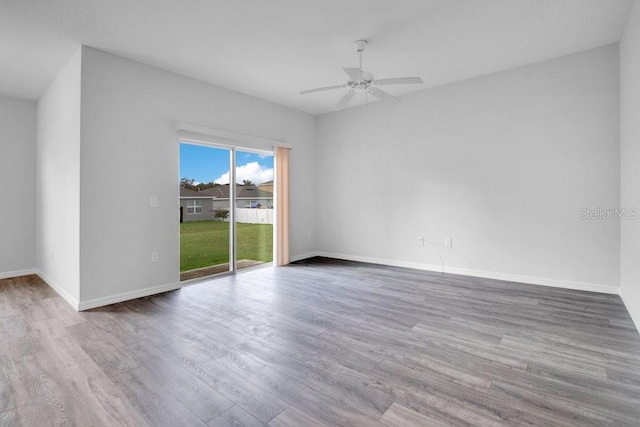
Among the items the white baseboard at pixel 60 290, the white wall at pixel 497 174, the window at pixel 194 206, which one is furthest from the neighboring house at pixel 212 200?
the white wall at pixel 497 174

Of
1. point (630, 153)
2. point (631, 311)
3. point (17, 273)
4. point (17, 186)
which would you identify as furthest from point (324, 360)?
point (17, 186)

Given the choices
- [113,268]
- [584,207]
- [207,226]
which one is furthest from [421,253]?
[113,268]

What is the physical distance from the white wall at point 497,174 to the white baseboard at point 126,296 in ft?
10.5

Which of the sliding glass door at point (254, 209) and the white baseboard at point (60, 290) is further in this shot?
the sliding glass door at point (254, 209)

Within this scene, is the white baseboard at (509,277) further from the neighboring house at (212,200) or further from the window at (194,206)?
the window at (194,206)

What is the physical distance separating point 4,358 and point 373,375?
2.73m

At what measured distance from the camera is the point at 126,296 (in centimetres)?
368

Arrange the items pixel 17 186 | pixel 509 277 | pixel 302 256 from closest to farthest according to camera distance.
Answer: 1. pixel 509 277
2. pixel 17 186
3. pixel 302 256

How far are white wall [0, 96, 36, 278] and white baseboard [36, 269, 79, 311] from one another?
43 cm

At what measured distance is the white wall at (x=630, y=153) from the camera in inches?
107

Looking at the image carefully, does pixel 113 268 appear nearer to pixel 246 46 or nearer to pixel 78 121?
pixel 78 121

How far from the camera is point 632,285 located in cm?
296

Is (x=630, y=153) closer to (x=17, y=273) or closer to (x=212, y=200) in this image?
(x=212, y=200)

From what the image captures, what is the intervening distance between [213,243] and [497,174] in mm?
4240
